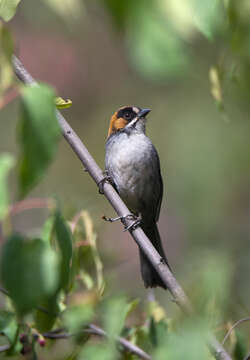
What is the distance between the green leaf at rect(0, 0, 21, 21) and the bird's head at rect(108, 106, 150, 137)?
3.75 metres

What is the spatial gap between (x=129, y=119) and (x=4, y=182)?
415 centimetres

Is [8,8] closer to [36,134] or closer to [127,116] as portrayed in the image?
[36,134]

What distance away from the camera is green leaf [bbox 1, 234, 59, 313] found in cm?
135

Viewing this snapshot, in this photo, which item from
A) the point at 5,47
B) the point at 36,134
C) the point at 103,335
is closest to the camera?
the point at 36,134

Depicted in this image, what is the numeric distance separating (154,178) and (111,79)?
495 cm

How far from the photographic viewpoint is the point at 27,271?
4.61 ft

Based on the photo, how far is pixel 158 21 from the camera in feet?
3.99

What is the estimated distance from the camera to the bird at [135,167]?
16.7 feet

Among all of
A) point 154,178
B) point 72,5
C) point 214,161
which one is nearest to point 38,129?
point 72,5

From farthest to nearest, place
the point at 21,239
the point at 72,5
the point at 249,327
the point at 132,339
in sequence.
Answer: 1. the point at 249,327
2. the point at 132,339
3. the point at 72,5
4. the point at 21,239

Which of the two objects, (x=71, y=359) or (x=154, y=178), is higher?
(x=154, y=178)

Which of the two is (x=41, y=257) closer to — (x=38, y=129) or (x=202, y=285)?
(x=38, y=129)

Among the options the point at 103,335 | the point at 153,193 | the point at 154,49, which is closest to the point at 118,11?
the point at 154,49

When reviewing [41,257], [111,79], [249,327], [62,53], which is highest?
[62,53]
